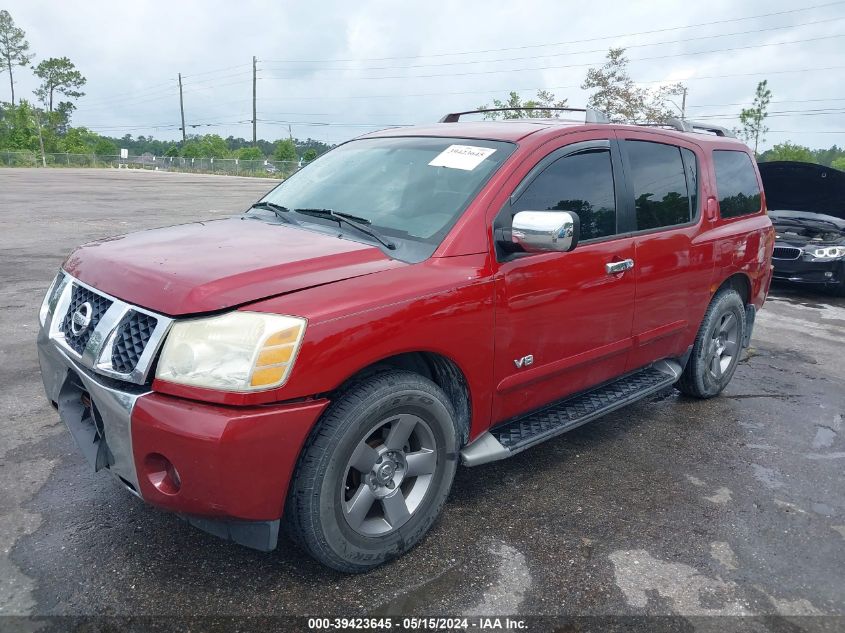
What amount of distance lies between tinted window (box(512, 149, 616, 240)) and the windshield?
0.78 feet

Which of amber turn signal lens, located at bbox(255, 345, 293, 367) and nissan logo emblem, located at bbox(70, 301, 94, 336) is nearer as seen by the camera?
amber turn signal lens, located at bbox(255, 345, 293, 367)

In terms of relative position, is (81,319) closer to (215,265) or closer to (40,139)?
(215,265)

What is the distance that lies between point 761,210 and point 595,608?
383 centimetres

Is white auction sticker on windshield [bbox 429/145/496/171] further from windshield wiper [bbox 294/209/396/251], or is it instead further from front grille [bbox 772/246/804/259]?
front grille [bbox 772/246/804/259]

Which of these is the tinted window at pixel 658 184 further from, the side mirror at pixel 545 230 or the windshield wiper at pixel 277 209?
the windshield wiper at pixel 277 209

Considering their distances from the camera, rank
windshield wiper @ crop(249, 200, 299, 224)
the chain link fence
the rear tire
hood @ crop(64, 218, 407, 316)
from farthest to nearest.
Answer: the chain link fence → the rear tire → windshield wiper @ crop(249, 200, 299, 224) → hood @ crop(64, 218, 407, 316)

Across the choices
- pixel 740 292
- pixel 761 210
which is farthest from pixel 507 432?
pixel 761 210

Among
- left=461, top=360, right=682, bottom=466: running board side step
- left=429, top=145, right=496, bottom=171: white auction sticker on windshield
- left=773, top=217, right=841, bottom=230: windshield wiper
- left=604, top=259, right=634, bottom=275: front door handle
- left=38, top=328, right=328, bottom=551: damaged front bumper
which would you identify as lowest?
left=461, top=360, right=682, bottom=466: running board side step

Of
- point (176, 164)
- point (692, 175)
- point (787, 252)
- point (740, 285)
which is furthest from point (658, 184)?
point (176, 164)

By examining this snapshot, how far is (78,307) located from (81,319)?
101 mm

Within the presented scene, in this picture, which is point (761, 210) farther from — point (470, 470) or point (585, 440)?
point (470, 470)

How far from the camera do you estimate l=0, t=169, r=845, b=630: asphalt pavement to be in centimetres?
266

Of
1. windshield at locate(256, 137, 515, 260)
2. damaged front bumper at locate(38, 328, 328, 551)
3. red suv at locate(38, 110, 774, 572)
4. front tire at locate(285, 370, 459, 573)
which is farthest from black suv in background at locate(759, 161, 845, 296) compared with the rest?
damaged front bumper at locate(38, 328, 328, 551)

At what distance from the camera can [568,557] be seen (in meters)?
2.98
